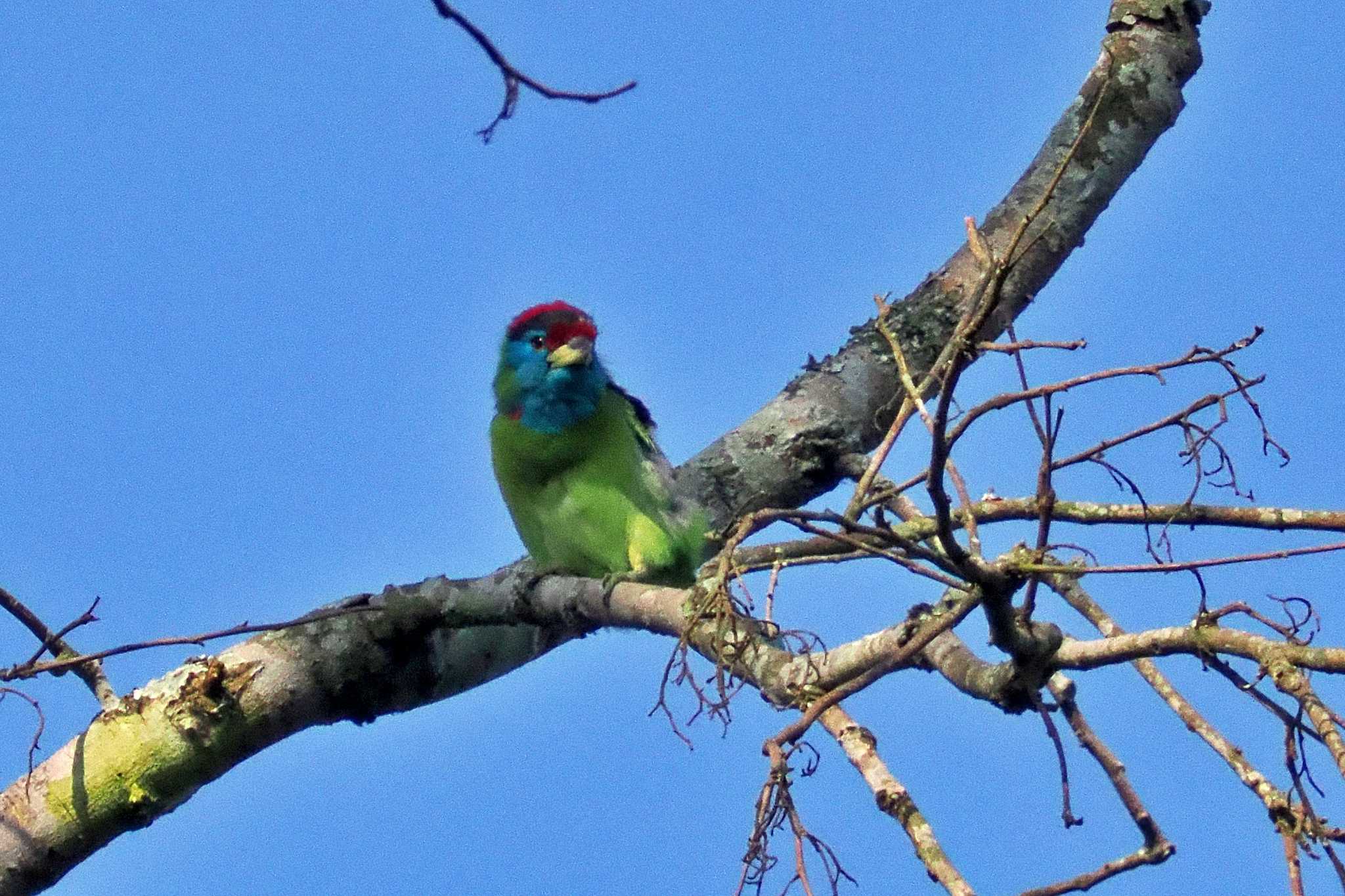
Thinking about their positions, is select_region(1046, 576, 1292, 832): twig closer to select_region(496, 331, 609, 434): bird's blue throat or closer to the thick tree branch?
the thick tree branch

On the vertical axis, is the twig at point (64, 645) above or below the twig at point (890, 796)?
above

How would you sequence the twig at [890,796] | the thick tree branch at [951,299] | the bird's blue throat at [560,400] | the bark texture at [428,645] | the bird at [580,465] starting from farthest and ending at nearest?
the bird's blue throat at [560,400] → the bird at [580,465] → the thick tree branch at [951,299] → the bark texture at [428,645] → the twig at [890,796]

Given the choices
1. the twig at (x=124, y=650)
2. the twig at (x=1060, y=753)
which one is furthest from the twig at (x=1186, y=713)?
the twig at (x=124, y=650)

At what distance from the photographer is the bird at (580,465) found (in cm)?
573

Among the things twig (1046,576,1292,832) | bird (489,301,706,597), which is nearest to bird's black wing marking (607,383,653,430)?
bird (489,301,706,597)

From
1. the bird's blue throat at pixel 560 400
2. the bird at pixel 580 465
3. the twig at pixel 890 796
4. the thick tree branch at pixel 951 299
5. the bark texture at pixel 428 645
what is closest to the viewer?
the twig at pixel 890 796

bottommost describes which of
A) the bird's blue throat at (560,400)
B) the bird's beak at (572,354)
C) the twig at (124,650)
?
the twig at (124,650)

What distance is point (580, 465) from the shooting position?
595 centimetres

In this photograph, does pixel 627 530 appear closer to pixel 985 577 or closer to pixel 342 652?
pixel 342 652

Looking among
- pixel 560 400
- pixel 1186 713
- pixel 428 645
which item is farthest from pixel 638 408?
pixel 1186 713

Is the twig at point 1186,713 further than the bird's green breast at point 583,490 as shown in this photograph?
No

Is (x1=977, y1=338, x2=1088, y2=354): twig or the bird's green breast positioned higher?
the bird's green breast

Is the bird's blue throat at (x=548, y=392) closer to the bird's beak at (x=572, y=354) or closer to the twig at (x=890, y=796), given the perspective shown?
the bird's beak at (x=572, y=354)

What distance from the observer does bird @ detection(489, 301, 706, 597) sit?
18.8 ft
